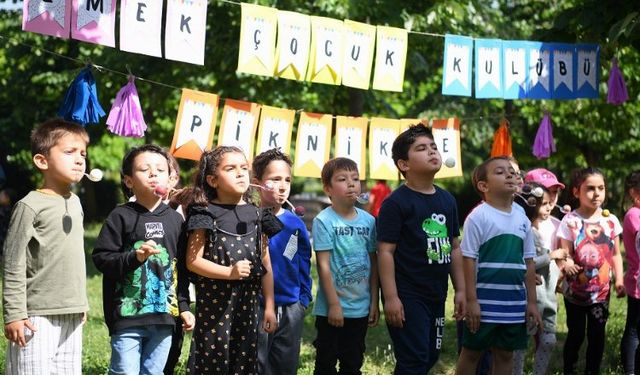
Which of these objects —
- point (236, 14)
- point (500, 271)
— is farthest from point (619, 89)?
point (236, 14)

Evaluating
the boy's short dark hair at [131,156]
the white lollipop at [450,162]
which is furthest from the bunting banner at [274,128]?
the boy's short dark hair at [131,156]

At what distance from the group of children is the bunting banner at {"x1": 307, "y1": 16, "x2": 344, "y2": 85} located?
2.20 metres

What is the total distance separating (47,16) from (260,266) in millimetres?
2798

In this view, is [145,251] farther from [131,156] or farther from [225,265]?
[131,156]

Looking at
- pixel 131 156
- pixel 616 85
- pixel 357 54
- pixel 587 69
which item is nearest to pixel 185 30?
pixel 357 54

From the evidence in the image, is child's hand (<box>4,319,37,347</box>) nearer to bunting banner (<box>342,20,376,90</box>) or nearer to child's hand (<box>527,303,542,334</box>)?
child's hand (<box>527,303,542,334</box>)

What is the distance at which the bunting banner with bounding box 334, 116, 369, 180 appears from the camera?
7.74 meters

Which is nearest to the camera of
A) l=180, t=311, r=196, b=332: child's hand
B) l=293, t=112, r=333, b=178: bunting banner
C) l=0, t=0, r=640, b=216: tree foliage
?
l=180, t=311, r=196, b=332: child's hand

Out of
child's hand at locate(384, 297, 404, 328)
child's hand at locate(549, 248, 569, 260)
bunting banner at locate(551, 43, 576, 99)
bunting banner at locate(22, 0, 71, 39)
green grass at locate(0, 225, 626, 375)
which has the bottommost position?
green grass at locate(0, 225, 626, 375)

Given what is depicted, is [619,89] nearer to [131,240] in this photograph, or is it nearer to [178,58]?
[178,58]

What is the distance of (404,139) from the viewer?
510 cm

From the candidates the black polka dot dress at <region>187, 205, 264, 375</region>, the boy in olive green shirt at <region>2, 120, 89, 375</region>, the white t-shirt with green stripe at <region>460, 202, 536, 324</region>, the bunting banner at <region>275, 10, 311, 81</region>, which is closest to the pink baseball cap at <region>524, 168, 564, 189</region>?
the white t-shirt with green stripe at <region>460, 202, 536, 324</region>

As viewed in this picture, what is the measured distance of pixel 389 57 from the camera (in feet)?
25.2

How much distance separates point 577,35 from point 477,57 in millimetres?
1013
